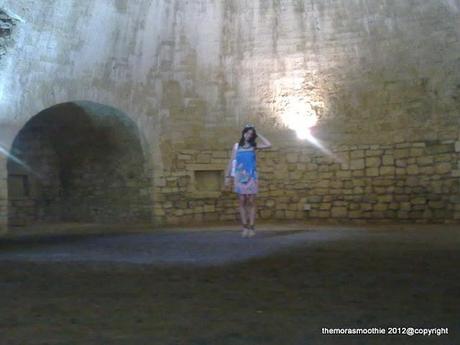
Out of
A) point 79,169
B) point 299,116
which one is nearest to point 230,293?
point 299,116

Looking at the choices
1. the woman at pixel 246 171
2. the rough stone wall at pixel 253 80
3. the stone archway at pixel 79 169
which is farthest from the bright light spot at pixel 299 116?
the woman at pixel 246 171

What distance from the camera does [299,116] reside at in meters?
10.2

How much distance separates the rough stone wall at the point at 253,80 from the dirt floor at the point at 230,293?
3.88 metres

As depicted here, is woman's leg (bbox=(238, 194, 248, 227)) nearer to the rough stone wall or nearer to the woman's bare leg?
the woman's bare leg

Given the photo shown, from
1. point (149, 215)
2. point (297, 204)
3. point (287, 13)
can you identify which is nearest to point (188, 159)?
point (149, 215)

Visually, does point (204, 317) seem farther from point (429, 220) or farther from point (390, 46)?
point (390, 46)

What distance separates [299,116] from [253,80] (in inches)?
48.2

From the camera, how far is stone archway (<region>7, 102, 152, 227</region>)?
10320 mm

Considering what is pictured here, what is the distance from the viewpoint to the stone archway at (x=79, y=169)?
406 inches

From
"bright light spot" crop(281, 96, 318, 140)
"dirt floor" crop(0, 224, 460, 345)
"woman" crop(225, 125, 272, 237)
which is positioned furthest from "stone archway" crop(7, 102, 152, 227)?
"dirt floor" crop(0, 224, 460, 345)

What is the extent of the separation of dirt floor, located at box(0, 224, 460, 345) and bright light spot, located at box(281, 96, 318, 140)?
4.63m

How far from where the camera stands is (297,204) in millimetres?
10141

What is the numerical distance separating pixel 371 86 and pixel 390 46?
795 millimetres

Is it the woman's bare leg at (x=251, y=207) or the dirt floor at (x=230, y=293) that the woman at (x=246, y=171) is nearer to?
the woman's bare leg at (x=251, y=207)
